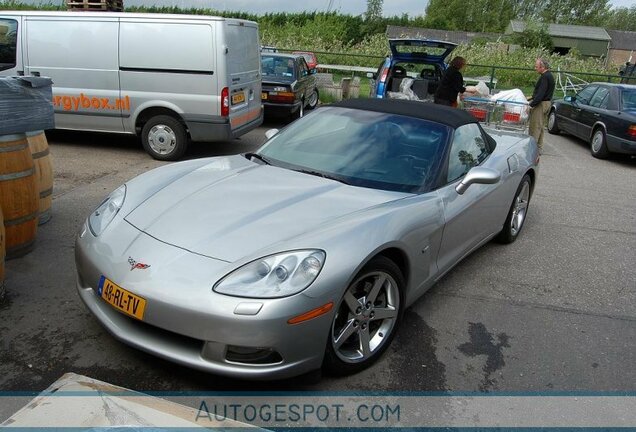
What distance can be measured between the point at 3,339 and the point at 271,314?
1.68 meters

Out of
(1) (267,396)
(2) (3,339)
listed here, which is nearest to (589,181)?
(1) (267,396)

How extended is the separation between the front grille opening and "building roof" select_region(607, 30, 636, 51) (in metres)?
80.4

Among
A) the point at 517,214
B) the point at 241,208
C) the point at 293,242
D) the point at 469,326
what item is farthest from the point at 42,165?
the point at 517,214

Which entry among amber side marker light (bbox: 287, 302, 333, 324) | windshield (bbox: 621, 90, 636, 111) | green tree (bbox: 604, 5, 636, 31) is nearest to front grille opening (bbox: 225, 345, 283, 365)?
amber side marker light (bbox: 287, 302, 333, 324)

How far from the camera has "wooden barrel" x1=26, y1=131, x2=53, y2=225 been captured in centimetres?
421

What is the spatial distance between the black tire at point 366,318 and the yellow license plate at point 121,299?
0.91 meters

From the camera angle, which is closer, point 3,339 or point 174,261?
point 174,261

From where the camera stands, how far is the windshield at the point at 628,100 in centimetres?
959

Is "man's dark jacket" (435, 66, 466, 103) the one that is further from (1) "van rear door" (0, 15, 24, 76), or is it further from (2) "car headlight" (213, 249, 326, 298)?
(2) "car headlight" (213, 249, 326, 298)

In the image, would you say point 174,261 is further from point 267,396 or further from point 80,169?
point 80,169

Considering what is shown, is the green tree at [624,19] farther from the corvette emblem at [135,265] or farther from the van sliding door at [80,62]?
Answer: the corvette emblem at [135,265]

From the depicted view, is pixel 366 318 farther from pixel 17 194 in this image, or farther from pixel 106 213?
pixel 17 194

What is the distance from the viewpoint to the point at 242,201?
2971 millimetres

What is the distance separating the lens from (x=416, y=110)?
397cm
